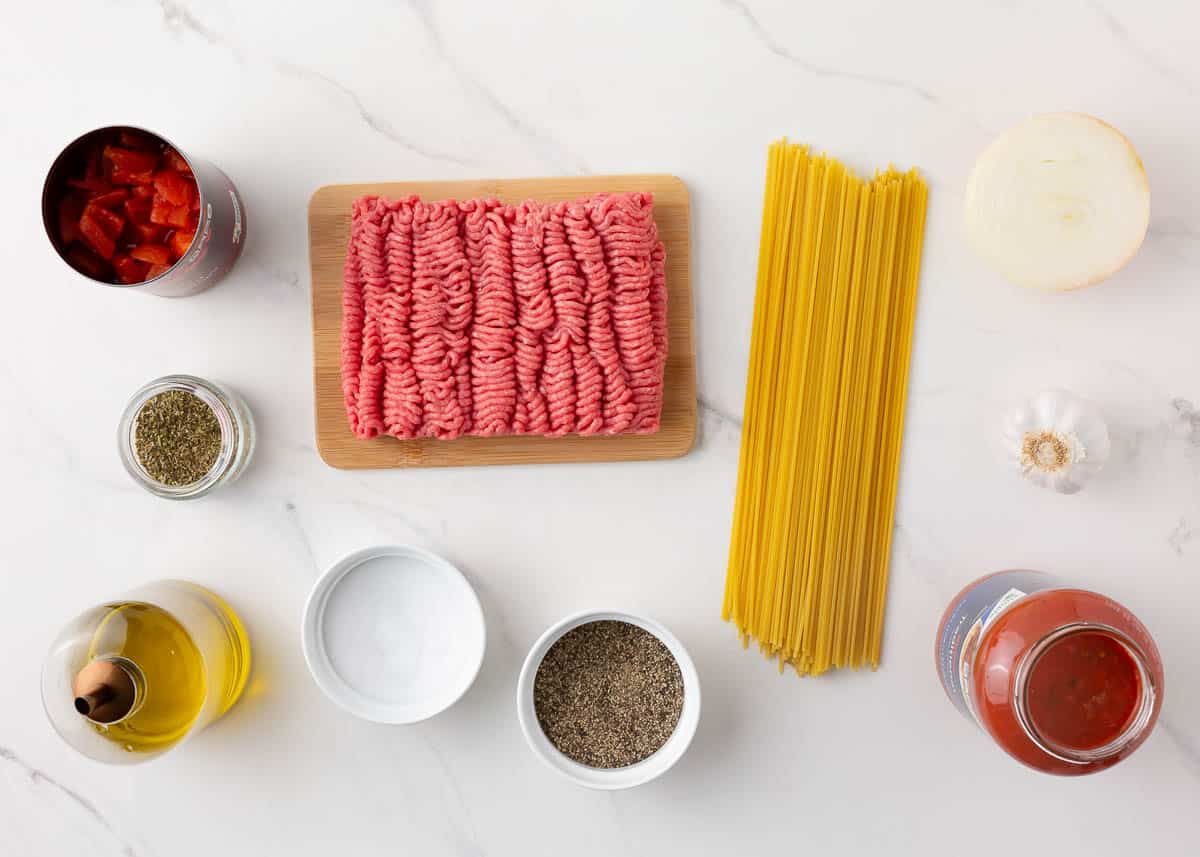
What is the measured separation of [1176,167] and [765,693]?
94cm

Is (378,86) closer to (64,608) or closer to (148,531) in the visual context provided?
(148,531)

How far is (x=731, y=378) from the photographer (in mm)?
1206

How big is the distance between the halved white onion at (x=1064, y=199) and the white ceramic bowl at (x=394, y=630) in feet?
2.93

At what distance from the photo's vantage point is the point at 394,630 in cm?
118

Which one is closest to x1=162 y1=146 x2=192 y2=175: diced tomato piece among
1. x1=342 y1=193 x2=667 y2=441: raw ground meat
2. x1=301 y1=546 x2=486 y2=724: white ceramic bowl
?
x1=342 y1=193 x2=667 y2=441: raw ground meat

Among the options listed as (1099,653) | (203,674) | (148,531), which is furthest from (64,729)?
(1099,653)

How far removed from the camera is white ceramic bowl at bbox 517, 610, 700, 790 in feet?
3.64

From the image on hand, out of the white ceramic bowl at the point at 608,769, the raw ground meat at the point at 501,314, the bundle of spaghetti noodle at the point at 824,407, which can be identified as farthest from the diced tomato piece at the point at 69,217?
the bundle of spaghetti noodle at the point at 824,407

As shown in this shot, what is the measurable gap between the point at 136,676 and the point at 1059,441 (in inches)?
49.1

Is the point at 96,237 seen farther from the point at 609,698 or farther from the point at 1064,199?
the point at 1064,199

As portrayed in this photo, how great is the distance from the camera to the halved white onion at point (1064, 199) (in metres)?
1.12

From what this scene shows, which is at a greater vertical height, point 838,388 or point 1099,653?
point 838,388

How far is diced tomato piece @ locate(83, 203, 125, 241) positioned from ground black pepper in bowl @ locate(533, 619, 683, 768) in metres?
0.79

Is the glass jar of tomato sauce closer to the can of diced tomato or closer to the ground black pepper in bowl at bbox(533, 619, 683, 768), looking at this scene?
the ground black pepper in bowl at bbox(533, 619, 683, 768)
